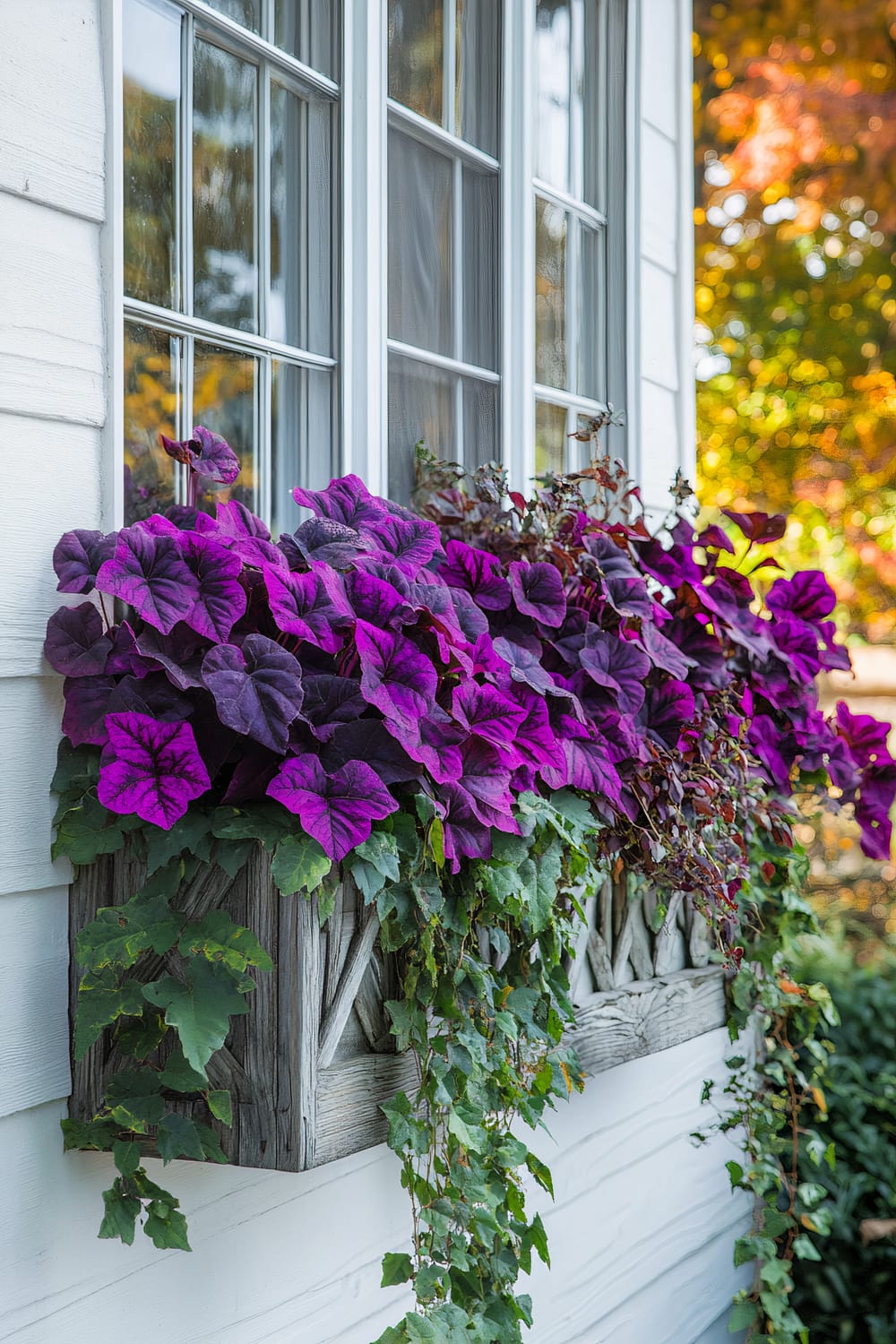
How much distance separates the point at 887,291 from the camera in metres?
6.36

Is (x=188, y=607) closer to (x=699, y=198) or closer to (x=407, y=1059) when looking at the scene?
(x=407, y=1059)

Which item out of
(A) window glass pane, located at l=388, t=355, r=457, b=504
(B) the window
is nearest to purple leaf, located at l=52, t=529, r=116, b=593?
(B) the window

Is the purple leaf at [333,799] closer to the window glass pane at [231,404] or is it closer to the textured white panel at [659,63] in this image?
the window glass pane at [231,404]

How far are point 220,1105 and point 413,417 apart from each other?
114 centimetres

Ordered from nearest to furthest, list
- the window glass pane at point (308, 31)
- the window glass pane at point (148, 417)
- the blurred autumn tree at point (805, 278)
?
1. the window glass pane at point (148, 417)
2. the window glass pane at point (308, 31)
3. the blurred autumn tree at point (805, 278)

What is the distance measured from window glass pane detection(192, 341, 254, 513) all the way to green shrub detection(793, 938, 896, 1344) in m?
1.81

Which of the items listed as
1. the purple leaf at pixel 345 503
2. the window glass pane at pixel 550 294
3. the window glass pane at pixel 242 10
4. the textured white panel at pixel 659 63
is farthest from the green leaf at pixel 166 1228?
the textured white panel at pixel 659 63

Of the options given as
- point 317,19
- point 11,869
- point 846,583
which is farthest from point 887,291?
point 11,869

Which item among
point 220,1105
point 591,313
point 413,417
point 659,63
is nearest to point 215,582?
point 220,1105

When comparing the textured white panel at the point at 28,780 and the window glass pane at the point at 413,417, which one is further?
the window glass pane at the point at 413,417

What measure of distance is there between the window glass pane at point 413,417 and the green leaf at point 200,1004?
3.08ft

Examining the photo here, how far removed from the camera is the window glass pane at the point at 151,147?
1.35 meters

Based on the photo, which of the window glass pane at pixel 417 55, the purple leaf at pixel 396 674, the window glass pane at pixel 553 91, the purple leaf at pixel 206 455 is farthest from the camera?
the window glass pane at pixel 553 91

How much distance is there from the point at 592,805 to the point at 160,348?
798 mm
